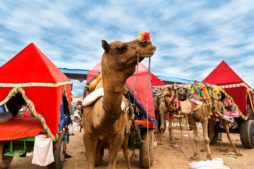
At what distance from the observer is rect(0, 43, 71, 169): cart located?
4812mm

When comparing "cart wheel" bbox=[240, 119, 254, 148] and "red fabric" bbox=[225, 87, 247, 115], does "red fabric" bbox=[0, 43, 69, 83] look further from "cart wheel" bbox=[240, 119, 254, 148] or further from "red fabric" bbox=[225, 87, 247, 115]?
"cart wheel" bbox=[240, 119, 254, 148]

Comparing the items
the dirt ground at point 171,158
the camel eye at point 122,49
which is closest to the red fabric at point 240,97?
the dirt ground at point 171,158

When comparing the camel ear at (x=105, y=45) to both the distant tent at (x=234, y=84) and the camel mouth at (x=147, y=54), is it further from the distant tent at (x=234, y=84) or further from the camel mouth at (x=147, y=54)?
the distant tent at (x=234, y=84)

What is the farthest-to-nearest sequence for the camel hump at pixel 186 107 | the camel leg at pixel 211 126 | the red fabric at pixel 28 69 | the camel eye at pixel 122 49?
the camel leg at pixel 211 126, the camel hump at pixel 186 107, the red fabric at pixel 28 69, the camel eye at pixel 122 49

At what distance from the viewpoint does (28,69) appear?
204 inches

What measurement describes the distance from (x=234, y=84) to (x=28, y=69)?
6.57m

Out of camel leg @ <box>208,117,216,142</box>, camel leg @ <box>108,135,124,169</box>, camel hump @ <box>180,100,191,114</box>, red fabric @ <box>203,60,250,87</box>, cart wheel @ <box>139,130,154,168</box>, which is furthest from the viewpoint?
camel leg @ <box>208,117,216,142</box>

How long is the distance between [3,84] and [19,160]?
260 centimetres

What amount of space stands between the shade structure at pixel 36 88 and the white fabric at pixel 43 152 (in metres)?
0.19

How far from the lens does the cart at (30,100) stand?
4.81 metres

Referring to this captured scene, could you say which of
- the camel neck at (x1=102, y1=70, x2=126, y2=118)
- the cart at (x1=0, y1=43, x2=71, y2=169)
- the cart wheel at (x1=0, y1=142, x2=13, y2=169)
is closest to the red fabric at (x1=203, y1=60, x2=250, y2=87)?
the cart at (x1=0, y1=43, x2=71, y2=169)

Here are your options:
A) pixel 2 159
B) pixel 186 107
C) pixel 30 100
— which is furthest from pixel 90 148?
pixel 186 107

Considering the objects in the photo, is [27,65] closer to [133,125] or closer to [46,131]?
[46,131]

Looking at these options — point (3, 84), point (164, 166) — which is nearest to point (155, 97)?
point (164, 166)
